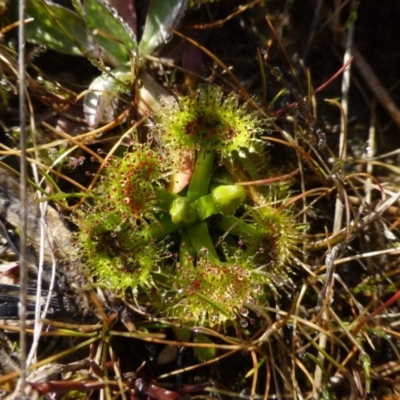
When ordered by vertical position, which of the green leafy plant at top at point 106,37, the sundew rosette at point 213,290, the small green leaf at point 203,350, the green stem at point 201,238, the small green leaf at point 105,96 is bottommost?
the small green leaf at point 203,350

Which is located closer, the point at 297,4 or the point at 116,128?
the point at 116,128

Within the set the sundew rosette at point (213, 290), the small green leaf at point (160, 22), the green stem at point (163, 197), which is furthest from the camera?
the small green leaf at point (160, 22)

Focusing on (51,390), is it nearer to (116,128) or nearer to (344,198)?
(116,128)

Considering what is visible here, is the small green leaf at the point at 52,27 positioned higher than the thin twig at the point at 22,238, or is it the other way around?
the small green leaf at the point at 52,27

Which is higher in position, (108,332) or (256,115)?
(256,115)

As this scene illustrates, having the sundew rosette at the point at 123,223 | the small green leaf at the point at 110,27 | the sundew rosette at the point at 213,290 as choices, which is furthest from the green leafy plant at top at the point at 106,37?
the sundew rosette at the point at 213,290

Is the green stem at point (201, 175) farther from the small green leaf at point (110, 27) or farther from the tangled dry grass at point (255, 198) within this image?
→ the small green leaf at point (110, 27)

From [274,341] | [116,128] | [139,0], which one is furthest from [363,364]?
[139,0]
